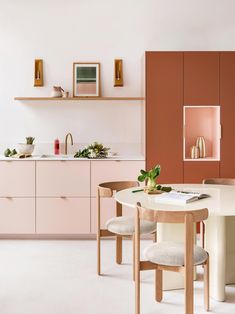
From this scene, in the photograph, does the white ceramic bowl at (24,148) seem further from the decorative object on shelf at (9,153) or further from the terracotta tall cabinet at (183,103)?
the terracotta tall cabinet at (183,103)

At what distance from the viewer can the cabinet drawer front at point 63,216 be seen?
5.32 metres

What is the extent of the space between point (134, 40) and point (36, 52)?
1156mm

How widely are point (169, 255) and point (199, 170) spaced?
7.66 feet

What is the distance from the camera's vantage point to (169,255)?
121 inches

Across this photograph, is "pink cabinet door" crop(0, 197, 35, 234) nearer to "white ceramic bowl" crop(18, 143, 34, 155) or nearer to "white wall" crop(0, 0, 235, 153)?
"white ceramic bowl" crop(18, 143, 34, 155)

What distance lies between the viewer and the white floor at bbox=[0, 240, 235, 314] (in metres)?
3.41

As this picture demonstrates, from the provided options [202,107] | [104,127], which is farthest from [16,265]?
[202,107]

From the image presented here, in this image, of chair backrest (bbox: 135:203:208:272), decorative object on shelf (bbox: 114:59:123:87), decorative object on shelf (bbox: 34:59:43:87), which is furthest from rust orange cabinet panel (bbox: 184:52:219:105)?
chair backrest (bbox: 135:203:208:272)

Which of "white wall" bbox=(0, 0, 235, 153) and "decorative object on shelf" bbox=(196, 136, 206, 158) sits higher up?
"white wall" bbox=(0, 0, 235, 153)

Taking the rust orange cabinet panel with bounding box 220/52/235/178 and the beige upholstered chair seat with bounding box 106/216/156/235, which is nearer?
the beige upholstered chair seat with bounding box 106/216/156/235

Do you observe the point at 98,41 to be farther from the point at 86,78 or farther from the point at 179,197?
the point at 179,197

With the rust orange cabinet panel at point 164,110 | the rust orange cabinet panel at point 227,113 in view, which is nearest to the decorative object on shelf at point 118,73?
the rust orange cabinet panel at point 164,110

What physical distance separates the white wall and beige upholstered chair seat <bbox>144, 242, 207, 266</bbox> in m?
2.73

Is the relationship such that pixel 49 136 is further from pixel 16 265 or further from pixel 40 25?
pixel 16 265
